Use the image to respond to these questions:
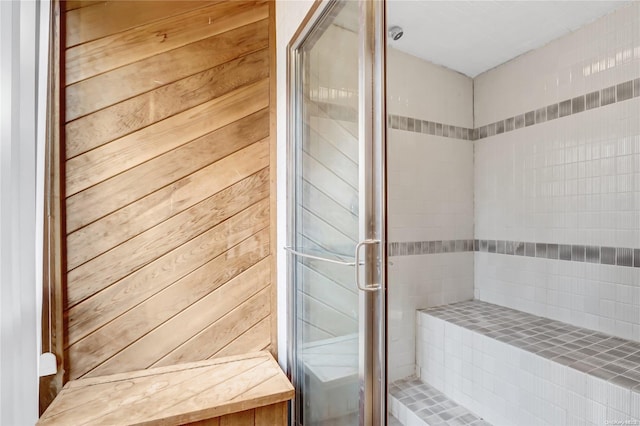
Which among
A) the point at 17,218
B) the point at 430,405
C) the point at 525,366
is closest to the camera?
the point at 17,218

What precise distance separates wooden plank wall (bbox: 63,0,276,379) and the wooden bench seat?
10 cm

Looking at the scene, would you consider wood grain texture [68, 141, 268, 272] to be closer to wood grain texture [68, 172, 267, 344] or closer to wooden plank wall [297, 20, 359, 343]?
wood grain texture [68, 172, 267, 344]

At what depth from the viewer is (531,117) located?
6.57 ft

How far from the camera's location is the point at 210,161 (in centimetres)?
175

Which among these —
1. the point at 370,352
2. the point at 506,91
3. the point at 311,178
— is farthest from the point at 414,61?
the point at 370,352

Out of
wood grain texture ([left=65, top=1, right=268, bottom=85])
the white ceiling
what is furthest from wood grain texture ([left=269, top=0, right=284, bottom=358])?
the white ceiling

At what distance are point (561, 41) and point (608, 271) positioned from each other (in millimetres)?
1293

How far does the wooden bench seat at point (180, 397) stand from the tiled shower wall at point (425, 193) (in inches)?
31.4

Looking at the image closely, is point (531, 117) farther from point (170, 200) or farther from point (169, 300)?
point (169, 300)

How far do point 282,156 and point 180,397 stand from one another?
1.20 metres

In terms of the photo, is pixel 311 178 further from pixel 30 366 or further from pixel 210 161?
pixel 30 366

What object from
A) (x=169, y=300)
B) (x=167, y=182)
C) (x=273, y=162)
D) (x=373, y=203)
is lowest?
(x=169, y=300)

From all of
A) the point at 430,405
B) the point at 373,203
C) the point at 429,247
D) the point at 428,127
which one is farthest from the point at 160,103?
the point at 430,405

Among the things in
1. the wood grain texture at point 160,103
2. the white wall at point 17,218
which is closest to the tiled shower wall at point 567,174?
the wood grain texture at point 160,103
